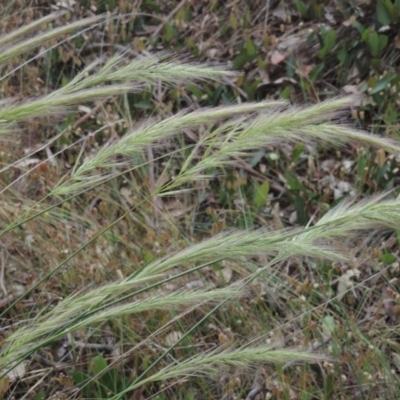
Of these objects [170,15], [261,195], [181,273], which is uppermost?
[181,273]

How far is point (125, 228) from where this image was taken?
323cm

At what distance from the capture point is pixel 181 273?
67.3 inches

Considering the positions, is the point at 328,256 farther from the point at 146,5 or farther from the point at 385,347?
the point at 146,5

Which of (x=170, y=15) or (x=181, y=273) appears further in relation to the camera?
(x=170, y=15)

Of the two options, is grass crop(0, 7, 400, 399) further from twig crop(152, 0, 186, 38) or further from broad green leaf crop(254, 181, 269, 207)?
twig crop(152, 0, 186, 38)

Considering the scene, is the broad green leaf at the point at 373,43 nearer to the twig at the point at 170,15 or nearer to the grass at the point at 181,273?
the grass at the point at 181,273

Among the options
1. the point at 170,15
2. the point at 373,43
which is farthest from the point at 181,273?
the point at 170,15

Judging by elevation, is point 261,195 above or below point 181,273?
below

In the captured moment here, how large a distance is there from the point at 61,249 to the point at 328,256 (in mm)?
1597

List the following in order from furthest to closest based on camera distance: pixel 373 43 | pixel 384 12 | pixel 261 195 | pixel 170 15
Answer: pixel 170 15 → pixel 384 12 → pixel 373 43 → pixel 261 195

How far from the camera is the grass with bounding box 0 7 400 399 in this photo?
5.57ft

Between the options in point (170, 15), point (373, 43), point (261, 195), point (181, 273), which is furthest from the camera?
point (170, 15)

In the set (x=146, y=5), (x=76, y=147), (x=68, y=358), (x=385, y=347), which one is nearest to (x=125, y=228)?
(x=68, y=358)

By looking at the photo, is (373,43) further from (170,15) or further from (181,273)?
(181,273)
